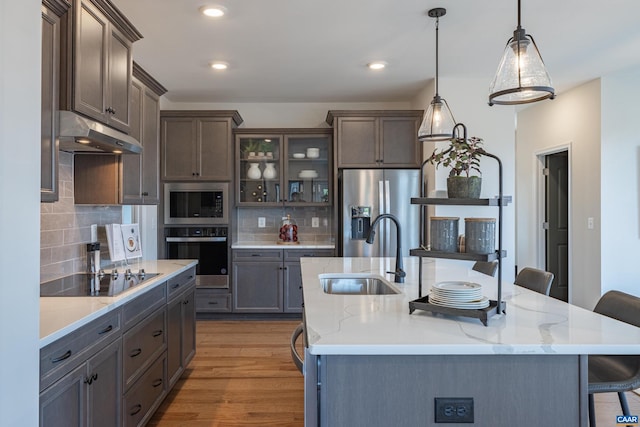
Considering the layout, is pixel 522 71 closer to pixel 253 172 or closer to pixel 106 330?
pixel 106 330

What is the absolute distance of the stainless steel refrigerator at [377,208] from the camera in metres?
4.67

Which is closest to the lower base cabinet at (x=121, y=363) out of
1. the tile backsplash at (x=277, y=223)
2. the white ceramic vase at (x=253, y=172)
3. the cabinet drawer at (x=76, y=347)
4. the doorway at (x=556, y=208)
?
the cabinet drawer at (x=76, y=347)

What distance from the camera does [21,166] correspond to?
49.7 inches

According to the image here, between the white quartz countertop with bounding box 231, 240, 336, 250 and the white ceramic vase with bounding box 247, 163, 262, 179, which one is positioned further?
the white ceramic vase with bounding box 247, 163, 262, 179

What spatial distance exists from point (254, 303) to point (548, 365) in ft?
12.9

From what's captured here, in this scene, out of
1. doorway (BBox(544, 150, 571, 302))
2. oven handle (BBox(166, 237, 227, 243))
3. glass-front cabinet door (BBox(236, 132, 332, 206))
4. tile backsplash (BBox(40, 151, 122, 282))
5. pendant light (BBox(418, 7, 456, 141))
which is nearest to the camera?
tile backsplash (BBox(40, 151, 122, 282))

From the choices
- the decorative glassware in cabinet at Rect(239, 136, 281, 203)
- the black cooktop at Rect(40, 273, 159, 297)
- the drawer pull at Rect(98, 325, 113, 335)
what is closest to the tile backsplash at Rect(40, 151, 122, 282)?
the black cooktop at Rect(40, 273, 159, 297)

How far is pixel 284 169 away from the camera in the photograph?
5.11 meters

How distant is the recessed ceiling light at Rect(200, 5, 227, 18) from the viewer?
2.88m

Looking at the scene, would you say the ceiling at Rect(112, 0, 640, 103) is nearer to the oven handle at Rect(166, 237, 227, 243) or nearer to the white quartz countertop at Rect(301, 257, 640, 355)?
the oven handle at Rect(166, 237, 227, 243)

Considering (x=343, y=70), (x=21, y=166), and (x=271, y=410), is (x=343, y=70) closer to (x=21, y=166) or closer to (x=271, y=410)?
(x=271, y=410)

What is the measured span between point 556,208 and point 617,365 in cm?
450

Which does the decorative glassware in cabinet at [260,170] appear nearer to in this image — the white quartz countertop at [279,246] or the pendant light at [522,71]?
the white quartz countertop at [279,246]

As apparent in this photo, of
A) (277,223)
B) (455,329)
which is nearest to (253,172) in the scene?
(277,223)
